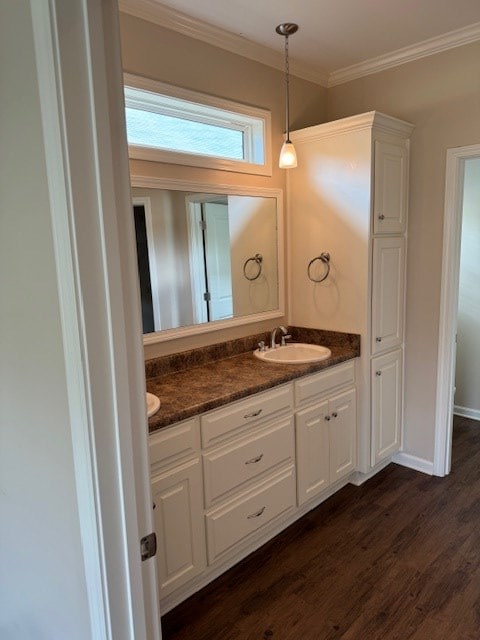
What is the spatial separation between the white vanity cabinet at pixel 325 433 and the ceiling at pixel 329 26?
6.05 ft

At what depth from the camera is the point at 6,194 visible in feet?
3.21

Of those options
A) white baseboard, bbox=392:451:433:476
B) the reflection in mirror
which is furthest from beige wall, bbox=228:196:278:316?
white baseboard, bbox=392:451:433:476

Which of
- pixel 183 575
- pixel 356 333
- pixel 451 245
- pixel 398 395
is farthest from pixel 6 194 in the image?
pixel 398 395

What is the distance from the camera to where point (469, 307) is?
12.7ft

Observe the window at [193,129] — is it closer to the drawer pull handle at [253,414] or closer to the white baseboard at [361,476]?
the drawer pull handle at [253,414]

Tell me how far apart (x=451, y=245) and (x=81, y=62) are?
8.38 feet

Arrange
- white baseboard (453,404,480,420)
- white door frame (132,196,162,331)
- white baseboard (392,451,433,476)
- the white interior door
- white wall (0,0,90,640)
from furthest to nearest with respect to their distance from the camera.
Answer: white baseboard (453,404,480,420) < white baseboard (392,451,433,476) < the white interior door < white door frame (132,196,162,331) < white wall (0,0,90,640)

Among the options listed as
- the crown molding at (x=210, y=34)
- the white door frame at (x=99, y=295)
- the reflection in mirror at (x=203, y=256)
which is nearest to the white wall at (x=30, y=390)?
the white door frame at (x=99, y=295)

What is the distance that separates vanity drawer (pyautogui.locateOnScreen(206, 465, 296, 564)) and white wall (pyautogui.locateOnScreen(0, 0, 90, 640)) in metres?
0.98

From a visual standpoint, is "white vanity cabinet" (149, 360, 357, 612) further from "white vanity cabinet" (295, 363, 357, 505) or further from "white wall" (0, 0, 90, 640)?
"white wall" (0, 0, 90, 640)

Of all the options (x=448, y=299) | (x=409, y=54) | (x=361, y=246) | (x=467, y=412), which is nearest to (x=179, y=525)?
(x=361, y=246)

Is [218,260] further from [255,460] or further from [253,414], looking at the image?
[255,460]

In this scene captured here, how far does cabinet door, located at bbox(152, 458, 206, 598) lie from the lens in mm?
1850

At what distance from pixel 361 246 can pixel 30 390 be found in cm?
210
